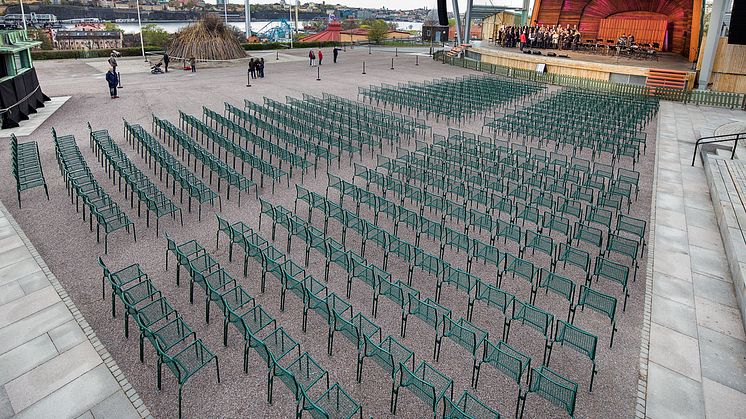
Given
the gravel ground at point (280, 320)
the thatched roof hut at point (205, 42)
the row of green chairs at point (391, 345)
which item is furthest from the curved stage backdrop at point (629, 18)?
the row of green chairs at point (391, 345)

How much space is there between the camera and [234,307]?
25.8ft

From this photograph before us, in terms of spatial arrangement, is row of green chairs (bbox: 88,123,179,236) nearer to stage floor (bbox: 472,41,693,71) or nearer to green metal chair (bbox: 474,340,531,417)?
green metal chair (bbox: 474,340,531,417)

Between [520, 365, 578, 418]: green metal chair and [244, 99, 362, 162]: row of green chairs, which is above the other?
[244, 99, 362, 162]: row of green chairs

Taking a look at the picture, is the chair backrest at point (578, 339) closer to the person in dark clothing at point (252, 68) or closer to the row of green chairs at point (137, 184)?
the row of green chairs at point (137, 184)

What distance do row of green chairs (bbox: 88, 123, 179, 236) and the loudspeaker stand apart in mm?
28166

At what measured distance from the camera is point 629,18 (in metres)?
43.9

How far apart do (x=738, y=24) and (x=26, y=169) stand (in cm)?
3187

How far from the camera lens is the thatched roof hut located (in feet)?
134

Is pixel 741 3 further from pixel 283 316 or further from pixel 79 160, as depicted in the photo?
pixel 79 160

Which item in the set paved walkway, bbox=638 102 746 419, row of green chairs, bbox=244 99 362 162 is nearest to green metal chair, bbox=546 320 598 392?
paved walkway, bbox=638 102 746 419

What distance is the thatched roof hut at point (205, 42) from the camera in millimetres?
40844

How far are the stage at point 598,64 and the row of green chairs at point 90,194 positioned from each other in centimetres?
3281

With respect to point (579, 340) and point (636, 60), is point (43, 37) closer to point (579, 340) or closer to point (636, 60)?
point (636, 60)

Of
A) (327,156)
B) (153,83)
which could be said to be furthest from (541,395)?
(153,83)
